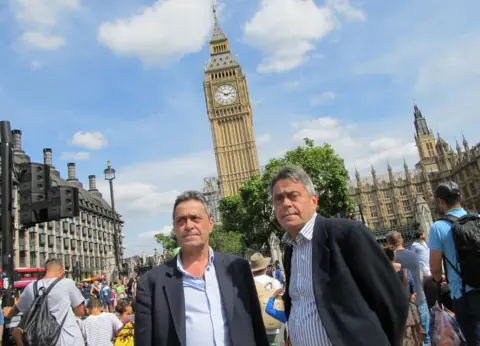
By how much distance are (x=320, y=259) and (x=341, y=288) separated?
23 cm

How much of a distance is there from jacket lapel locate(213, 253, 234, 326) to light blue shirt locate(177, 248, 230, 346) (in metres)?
0.04

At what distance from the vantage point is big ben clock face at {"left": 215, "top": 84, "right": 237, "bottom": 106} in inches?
3339

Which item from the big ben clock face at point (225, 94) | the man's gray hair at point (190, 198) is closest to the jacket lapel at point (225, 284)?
the man's gray hair at point (190, 198)

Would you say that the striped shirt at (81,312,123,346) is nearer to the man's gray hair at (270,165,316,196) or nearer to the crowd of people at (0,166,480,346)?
the crowd of people at (0,166,480,346)

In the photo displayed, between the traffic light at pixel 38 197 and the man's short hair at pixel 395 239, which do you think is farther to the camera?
the traffic light at pixel 38 197

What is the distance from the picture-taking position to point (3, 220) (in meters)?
5.93

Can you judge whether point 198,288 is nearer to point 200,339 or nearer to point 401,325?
point 200,339

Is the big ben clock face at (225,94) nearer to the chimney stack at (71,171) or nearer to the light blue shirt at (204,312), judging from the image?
the chimney stack at (71,171)

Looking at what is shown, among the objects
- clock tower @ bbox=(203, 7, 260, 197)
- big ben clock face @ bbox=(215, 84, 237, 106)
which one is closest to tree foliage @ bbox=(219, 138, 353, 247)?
clock tower @ bbox=(203, 7, 260, 197)

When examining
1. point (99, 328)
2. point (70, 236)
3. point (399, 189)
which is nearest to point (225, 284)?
point (99, 328)

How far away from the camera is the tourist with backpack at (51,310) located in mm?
4402

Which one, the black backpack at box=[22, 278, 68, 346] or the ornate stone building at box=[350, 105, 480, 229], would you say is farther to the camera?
the ornate stone building at box=[350, 105, 480, 229]

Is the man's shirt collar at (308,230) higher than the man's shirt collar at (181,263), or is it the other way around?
the man's shirt collar at (308,230)

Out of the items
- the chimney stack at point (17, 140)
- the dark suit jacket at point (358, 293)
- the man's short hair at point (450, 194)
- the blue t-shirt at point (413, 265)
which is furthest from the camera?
the chimney stack at point (17, 140)
